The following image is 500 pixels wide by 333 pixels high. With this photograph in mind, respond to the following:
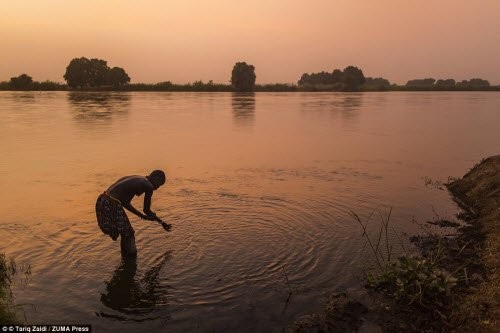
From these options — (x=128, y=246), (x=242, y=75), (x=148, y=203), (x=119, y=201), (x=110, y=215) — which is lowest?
(x=128, y=246)

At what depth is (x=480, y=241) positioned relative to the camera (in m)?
8.86

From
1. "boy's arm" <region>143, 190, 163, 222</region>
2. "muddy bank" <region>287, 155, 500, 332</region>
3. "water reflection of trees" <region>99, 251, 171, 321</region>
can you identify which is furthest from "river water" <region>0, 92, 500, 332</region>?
"boy's arm" <region>143, 190, 163, 222</region>

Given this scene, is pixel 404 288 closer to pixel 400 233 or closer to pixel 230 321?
pixel 230 321

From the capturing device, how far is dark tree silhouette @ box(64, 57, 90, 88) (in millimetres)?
106000

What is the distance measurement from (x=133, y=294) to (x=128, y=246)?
Answer: 1235 millimetres

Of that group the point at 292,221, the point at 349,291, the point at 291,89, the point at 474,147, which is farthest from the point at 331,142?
the point at 291,89

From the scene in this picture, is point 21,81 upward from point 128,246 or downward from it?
upward

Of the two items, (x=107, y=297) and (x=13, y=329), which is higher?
(x=13, y=329)

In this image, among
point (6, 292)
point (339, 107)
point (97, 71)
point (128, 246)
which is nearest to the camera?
point (6, 292)

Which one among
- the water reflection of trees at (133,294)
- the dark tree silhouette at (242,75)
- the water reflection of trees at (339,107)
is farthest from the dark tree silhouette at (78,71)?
the water reflection of trees at (133,294)

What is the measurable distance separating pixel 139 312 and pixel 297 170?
1108 cm

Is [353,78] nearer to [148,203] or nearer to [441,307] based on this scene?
[148,203]

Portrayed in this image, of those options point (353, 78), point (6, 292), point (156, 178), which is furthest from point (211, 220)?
point (353, 78)

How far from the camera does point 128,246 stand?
26.3 feet
